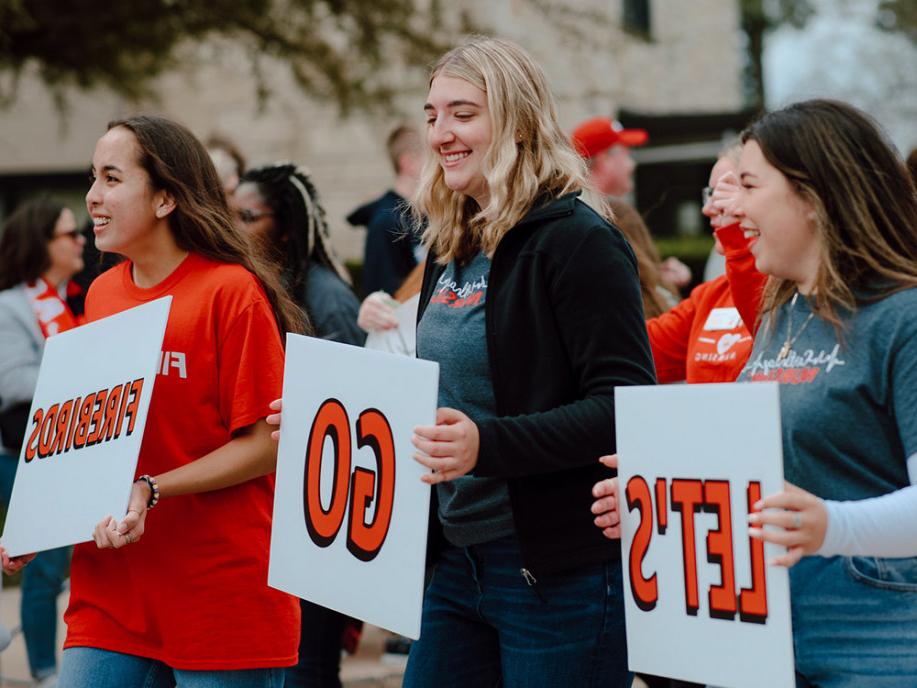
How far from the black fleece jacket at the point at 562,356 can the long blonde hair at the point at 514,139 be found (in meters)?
0.07

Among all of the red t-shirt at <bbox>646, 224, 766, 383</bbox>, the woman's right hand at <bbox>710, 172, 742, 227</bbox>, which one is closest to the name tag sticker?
the red t-shirt at <bbox>646, 224, 766, 383</bbox>

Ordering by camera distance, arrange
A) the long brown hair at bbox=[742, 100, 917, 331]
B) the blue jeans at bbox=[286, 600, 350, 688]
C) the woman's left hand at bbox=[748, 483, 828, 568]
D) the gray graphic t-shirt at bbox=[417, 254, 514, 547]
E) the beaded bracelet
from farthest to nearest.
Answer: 1. the blue jeans at bbox=[286, 600, 350, 688]
2. the beaded bracelet
3. the gray graphic t-shirt at bbox=[417, 254, 514, 547]
4. the long brown hair at bbox=[742, 100, 917, 331]
5. the woman's left hand at bbox=[748, 483, 828, 568]

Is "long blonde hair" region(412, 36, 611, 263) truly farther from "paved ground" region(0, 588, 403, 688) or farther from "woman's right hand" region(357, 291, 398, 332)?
"paved ground" region(0, 588, 403, 688)

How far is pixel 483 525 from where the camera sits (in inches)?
110

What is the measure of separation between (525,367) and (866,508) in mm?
801

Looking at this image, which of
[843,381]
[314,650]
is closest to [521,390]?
[843,381]

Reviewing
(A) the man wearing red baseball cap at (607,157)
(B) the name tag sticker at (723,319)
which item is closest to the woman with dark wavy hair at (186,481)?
(B) the name tag sticker at (723,319)

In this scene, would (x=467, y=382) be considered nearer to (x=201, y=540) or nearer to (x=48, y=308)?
(x=201, y=540)

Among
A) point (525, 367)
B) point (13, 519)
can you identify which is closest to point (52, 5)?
point (13, 519)

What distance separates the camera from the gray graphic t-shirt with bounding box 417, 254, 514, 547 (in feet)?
9.15

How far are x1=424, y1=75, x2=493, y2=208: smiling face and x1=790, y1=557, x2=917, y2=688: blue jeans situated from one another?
1.13 metres

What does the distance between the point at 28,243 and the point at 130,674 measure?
12.2 feet

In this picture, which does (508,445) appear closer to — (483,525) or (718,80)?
(483,525)

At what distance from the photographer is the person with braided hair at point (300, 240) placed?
456 cm
